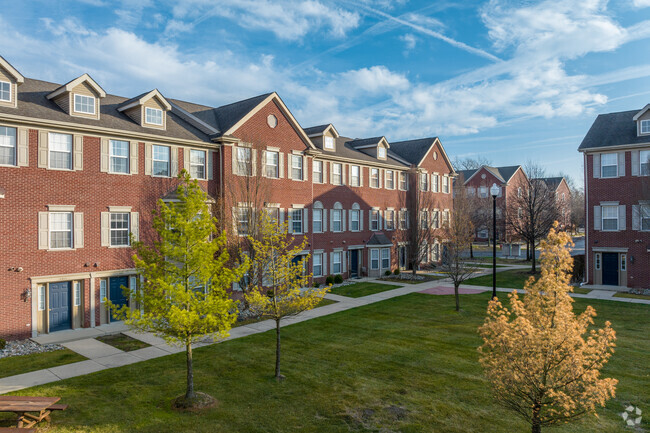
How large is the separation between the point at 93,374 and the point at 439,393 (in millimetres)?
11047

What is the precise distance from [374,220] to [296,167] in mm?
11117

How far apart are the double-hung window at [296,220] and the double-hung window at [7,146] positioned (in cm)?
1583

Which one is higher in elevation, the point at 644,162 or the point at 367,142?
the point at 367,142

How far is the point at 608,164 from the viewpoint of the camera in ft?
99.8

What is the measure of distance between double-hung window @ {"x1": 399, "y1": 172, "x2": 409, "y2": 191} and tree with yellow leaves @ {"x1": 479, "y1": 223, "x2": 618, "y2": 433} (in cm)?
3222

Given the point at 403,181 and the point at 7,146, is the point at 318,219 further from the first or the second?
the point at 7,146

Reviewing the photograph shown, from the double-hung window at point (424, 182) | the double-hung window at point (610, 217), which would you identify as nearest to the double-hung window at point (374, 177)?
the double-hung window at point (424, 182)

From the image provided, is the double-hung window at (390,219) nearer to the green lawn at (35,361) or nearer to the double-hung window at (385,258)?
the double-hung window at (385,258)

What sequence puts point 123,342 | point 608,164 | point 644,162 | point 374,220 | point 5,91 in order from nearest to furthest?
point 123,342, point 5,91, point 644,162, point 608,164, point 374,220

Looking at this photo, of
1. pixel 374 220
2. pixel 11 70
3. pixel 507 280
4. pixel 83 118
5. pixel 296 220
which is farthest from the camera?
pixel 374 220

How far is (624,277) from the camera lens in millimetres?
29688

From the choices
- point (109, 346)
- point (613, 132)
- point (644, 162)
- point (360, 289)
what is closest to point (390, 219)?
point (360, 289)

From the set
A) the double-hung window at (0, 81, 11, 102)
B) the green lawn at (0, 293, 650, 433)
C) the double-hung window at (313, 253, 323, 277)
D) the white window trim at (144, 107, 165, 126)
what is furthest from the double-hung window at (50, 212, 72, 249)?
the double-hung window at (313, 253, 323, 277)

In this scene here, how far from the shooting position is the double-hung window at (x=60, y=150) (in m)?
18.7
